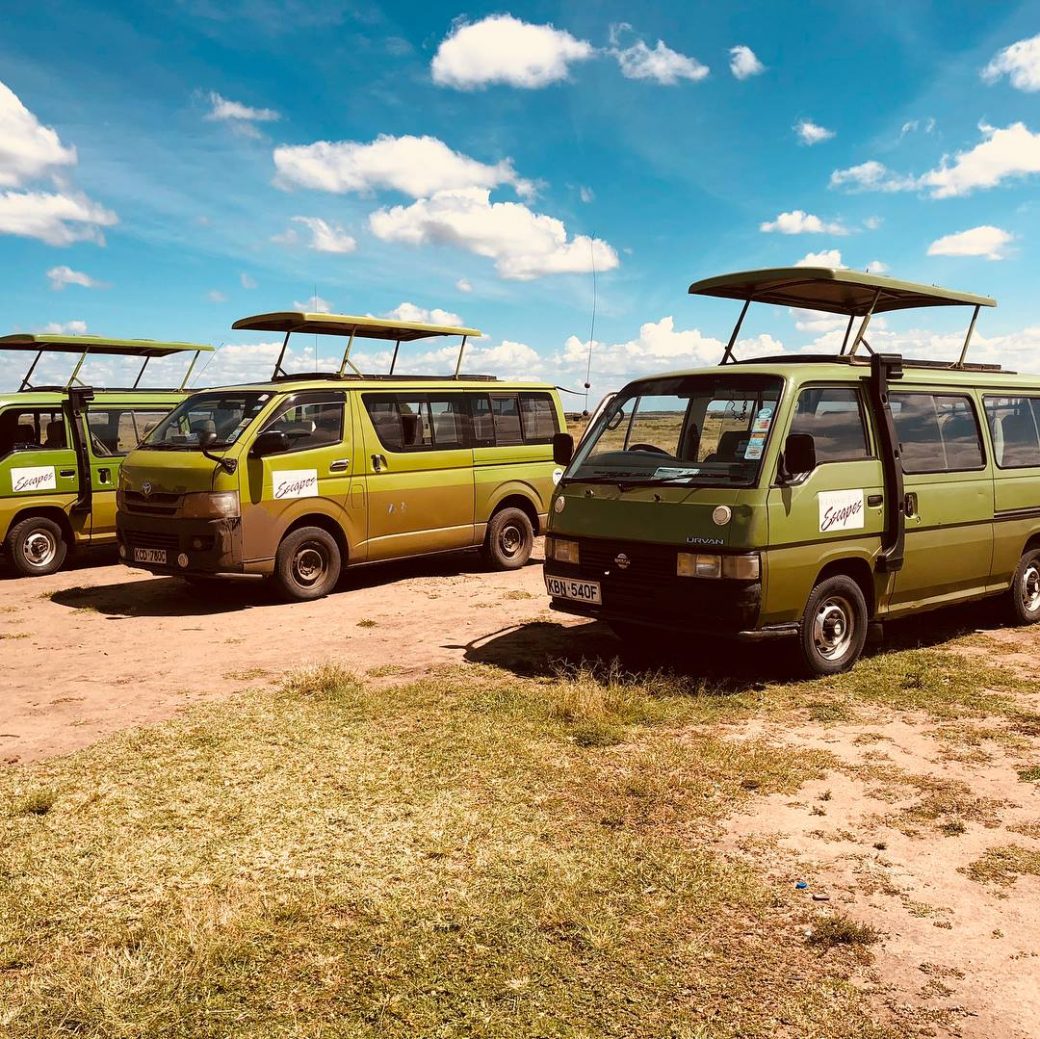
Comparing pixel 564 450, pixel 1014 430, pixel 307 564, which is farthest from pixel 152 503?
pixel 1014 430

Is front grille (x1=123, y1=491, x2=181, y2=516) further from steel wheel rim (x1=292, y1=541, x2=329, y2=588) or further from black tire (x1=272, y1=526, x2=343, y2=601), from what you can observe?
steel wheel rim (x1=292, y1=541, x2=329, y2=588)

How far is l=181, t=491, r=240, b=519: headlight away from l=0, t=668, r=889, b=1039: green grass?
3887 mm

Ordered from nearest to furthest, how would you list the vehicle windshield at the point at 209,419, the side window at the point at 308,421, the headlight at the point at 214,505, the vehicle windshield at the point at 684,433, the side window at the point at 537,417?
the vehicle windshield at the point at 684,433 → the headlight at the point at 214,505 → the vehicle windshield at the point at 209,419 → the side window at the point at 308,421 → the side window at the point at 537,417

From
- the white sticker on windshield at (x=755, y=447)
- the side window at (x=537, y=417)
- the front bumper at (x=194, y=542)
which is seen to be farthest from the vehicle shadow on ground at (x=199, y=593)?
the white sticker on windshield at (x=755, y=447)

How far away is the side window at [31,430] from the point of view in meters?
11.7

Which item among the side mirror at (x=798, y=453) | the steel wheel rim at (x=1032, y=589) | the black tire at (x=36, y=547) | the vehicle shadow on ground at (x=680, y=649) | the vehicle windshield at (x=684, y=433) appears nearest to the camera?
the side mirror at (x=798, y=453)

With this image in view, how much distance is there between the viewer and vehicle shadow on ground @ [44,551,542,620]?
32.2ft

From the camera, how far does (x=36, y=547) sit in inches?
469

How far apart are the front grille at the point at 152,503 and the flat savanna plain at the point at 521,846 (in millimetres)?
2436

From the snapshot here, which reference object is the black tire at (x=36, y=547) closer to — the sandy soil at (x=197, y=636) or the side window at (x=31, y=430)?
the sandy soil at (x=197, y=636)

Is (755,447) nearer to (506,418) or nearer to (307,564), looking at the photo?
(307,564)

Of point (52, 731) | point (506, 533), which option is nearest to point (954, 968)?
point (52, 731)

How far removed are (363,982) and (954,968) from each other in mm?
1939

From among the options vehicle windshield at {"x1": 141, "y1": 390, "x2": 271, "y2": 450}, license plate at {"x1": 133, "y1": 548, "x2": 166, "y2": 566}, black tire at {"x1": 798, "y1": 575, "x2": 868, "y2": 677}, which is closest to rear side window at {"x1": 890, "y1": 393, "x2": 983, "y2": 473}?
black tire at {"x1": 798, "y1": 575, "x2": 868, "y2": 677}
